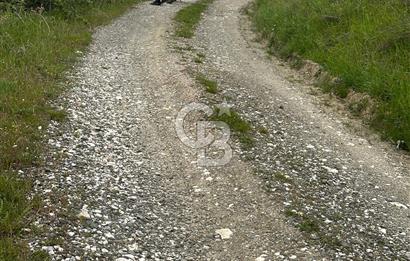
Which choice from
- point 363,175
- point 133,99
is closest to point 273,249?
point 363,175

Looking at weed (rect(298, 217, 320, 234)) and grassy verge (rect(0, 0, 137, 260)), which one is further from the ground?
weed (rect(298, 217, 320, 234))

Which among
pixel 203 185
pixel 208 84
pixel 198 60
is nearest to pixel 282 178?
pixel 203 185

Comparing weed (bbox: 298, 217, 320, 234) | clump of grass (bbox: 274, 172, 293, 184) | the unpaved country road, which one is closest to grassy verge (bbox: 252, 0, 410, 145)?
the unpaved country road

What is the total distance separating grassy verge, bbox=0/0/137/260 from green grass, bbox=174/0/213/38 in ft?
14.7

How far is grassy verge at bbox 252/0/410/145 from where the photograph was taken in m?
13.6

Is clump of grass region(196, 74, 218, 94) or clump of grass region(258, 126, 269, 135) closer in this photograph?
clump of grass region(258, 126, 269, 135)


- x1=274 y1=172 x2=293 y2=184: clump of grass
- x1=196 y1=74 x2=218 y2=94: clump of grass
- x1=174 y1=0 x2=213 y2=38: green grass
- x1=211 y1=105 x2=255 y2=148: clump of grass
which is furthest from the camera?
x1=174 y1=0 x2=213 y2=38: green grass

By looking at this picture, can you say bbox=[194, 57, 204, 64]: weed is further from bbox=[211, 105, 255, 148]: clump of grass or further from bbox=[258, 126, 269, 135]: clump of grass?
bbox=[258, 126, 269, 135]: clump of grass

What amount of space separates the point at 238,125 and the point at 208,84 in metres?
3.42

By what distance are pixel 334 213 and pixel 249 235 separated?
6.47 feet

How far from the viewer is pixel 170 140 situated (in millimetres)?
11258

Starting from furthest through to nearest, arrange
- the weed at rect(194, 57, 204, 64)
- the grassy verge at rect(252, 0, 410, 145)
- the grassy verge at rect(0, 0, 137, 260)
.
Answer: the weed at rect(194, 57, 204, 64) → the grassy verge at rect(252, 0, 410, 145) → the grassy verge at rect(0, 0, 137, 260)

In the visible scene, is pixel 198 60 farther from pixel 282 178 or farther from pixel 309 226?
pixel 309 226

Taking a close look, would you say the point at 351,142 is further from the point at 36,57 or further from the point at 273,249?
the point at 36,57
